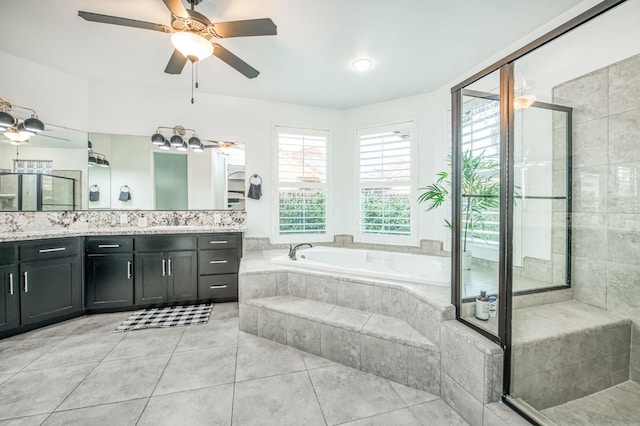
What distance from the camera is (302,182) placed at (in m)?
3.92

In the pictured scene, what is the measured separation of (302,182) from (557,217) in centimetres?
281

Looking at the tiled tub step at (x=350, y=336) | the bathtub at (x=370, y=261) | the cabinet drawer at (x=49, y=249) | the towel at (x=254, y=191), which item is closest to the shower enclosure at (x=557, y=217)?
the tiled tub step at (x=350, y=336)

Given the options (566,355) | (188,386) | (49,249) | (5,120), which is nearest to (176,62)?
(5,120)

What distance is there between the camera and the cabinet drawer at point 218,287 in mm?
3125

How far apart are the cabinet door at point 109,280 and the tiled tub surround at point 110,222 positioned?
0.94 feet

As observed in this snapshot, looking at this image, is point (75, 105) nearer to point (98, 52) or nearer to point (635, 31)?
point (98, 52)

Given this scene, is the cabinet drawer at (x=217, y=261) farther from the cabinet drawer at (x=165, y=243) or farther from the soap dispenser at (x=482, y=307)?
the soap dispenser at (x=482, y=307)

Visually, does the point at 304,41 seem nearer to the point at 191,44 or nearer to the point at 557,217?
the point at 191,44

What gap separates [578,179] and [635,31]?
88cm

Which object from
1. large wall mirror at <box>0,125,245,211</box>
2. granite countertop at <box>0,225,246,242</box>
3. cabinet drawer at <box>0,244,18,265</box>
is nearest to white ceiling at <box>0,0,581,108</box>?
large wall mirror at <box>0,125,245,211</box>

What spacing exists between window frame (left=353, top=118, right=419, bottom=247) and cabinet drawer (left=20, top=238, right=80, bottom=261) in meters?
3.25

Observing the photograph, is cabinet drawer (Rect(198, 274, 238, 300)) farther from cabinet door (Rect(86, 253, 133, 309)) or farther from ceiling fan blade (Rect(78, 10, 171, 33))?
ceiling fan blade (Rect(78, 10, 171, 33))

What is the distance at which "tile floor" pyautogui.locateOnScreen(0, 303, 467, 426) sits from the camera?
1.50 meters

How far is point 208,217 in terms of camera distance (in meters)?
3.58
